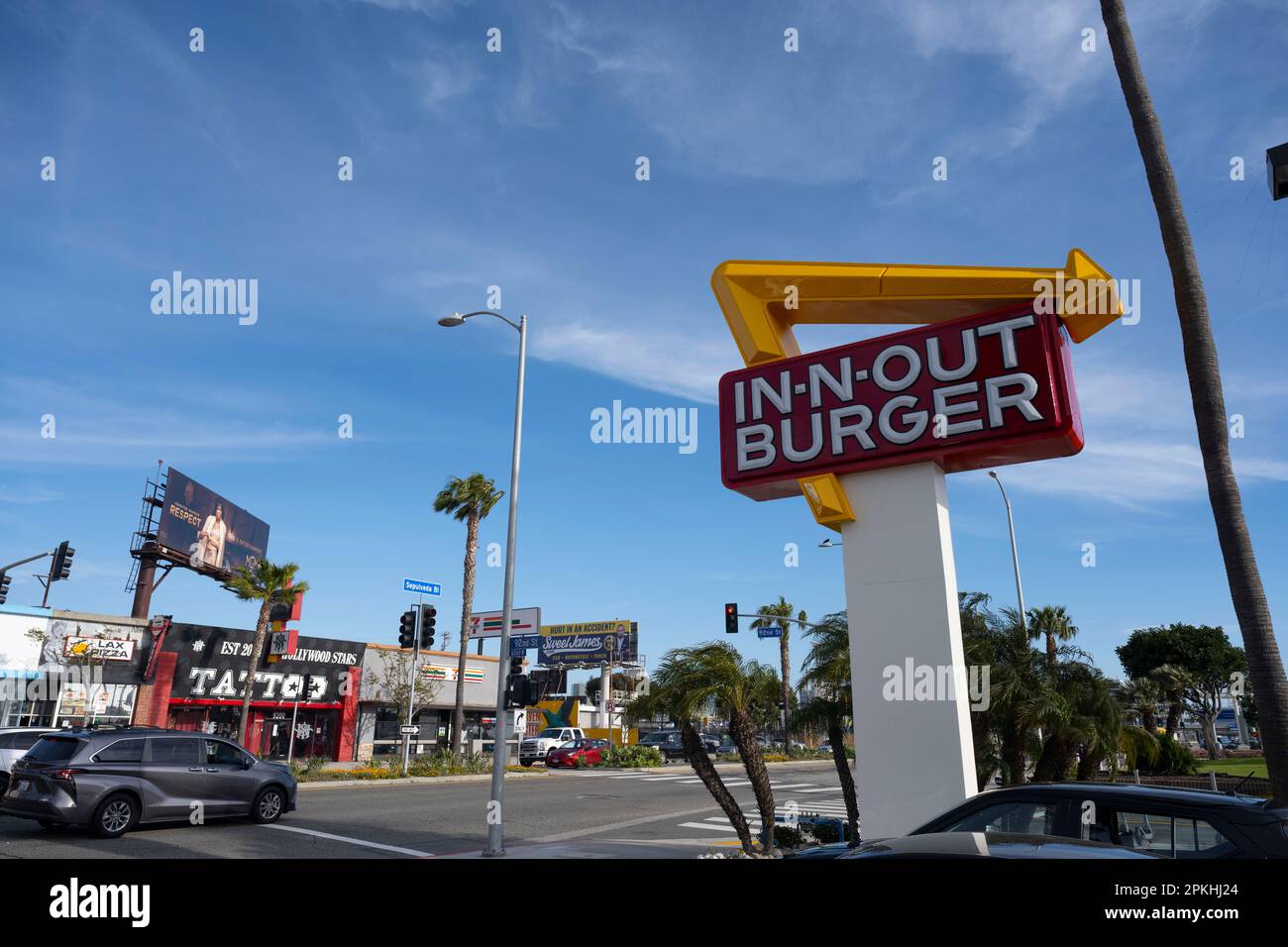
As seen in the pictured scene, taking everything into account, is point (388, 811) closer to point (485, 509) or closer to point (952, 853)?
point (952, 853)

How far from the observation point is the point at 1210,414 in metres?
9.75

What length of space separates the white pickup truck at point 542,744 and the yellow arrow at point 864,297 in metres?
33.4

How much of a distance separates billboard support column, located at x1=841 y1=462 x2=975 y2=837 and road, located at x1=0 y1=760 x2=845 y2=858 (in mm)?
5267

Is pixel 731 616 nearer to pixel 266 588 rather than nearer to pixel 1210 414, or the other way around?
pixel 266 588

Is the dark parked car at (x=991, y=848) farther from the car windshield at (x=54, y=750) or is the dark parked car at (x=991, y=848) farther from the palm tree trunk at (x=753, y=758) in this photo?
the car windshield at (x=54, y=750)

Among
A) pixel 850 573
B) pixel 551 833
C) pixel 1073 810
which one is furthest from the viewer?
pixel 551 833

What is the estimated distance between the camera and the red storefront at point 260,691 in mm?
33156

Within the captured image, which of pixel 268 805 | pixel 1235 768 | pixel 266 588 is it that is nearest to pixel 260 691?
pixel 266 588

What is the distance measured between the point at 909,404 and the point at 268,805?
1368 cm

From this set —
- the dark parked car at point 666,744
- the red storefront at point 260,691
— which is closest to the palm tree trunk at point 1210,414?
the red storefront at point 260,691

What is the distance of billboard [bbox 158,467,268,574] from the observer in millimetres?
39906

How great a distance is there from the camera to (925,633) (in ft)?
33.6
